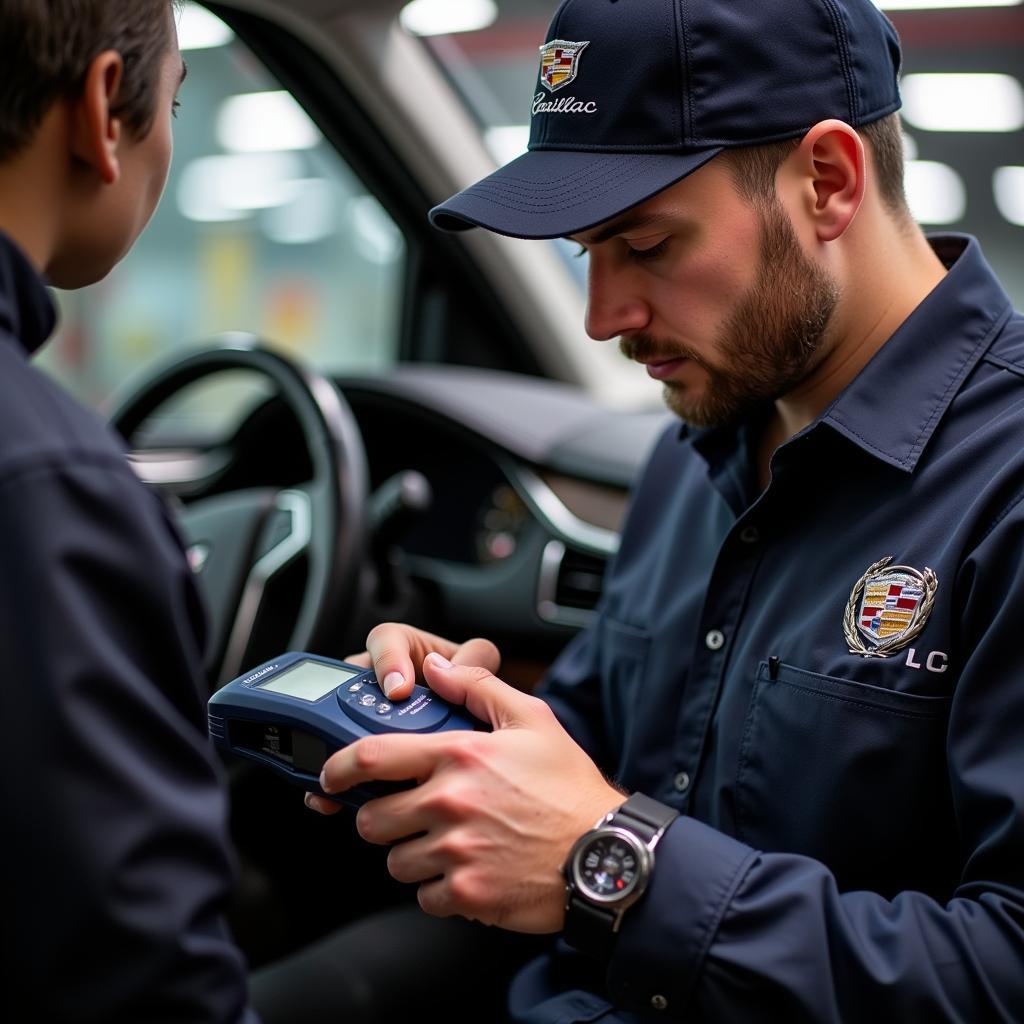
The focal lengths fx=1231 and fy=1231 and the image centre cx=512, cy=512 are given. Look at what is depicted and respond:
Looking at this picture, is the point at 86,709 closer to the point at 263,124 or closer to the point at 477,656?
the point at 477,656

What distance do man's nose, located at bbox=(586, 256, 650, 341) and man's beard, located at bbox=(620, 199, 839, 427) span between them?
0.07ft

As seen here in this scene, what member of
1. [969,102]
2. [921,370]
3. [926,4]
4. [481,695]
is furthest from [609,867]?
[969,102]

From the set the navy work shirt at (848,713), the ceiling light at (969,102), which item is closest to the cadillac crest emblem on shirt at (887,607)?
the navy work shirt at (848,713)

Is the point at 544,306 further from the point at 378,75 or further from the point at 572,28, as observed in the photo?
the point at 572,28

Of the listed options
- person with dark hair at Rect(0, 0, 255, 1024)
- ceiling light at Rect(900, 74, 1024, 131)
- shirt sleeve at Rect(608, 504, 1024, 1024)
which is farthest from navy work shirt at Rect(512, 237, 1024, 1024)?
ceiling light at Rect(900, 74, 1024, 131)

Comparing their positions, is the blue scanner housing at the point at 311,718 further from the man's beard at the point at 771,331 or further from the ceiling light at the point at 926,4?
the ceiling light at the point at 926,4

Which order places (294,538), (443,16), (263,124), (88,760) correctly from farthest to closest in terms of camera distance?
(263,124)
(443,16)
(294,538)
(88,760)

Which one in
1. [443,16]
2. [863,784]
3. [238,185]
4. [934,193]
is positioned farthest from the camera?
[238,185]

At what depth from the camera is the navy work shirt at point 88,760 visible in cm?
59

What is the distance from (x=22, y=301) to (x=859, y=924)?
66 centimetres

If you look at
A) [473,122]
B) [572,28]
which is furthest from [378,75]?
[572,28]

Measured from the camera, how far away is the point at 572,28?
1060 millimetres

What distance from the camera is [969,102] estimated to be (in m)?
3.19

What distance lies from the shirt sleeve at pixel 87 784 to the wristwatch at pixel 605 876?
11.5 inches
